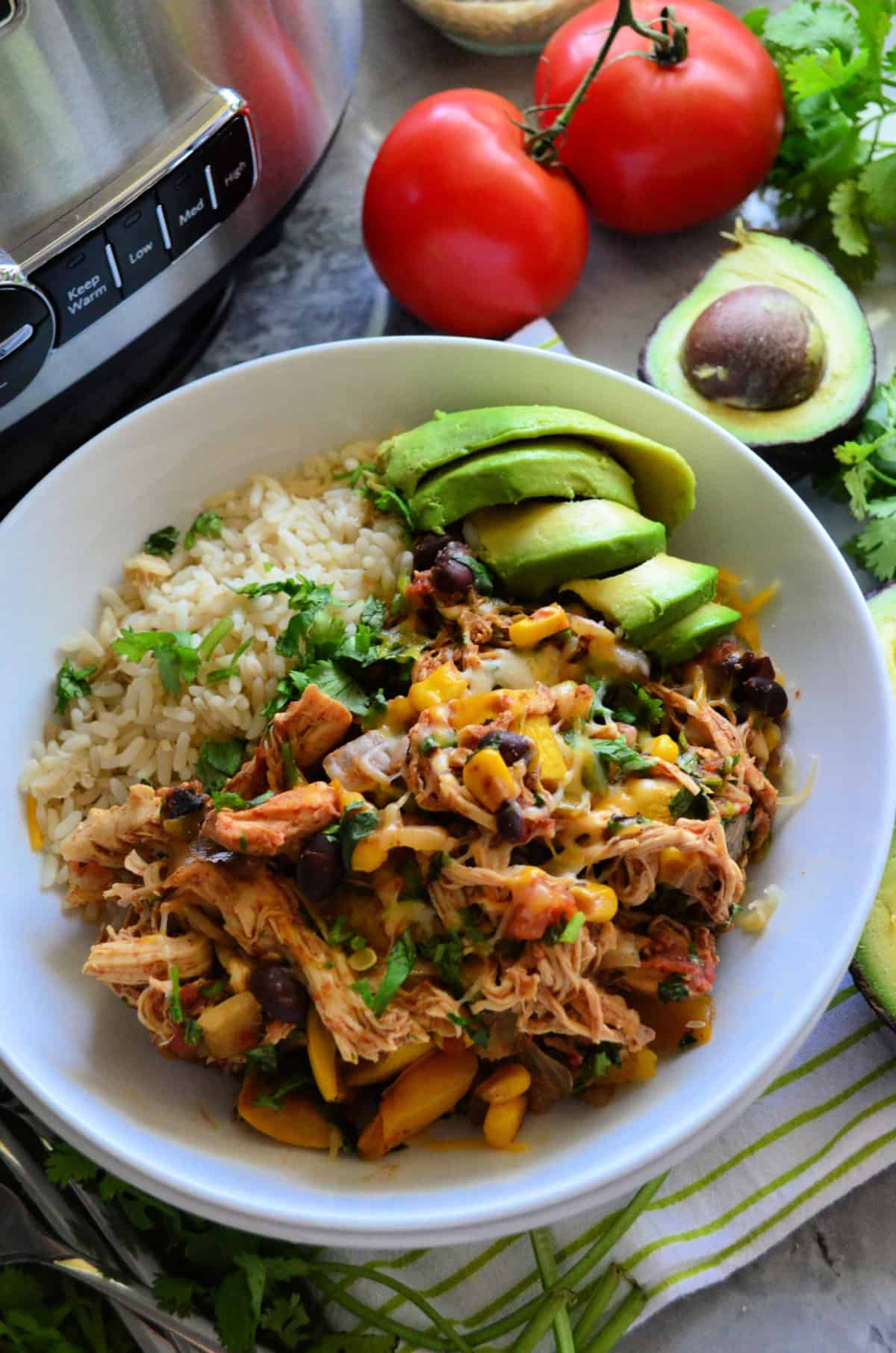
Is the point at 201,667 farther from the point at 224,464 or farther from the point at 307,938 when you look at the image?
the point at 307,938

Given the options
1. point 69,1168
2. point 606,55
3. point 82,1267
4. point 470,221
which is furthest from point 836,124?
point 82,1267

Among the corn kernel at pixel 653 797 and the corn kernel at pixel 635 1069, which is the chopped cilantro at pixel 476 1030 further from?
the corn kernel at pixel 653 797

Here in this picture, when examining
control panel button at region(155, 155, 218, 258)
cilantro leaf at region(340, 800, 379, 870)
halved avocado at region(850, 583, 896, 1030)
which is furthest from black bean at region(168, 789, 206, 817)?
halved avocado at region(850, 583, 896, 1030)

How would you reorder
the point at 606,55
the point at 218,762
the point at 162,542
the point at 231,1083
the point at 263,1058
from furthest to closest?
the point at 606,55, the point at 162,542, the point at 218,762, the point at 231,1083, the point at 263,1058

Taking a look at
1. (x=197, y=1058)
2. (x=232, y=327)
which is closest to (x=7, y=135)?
(x=232, y=327)

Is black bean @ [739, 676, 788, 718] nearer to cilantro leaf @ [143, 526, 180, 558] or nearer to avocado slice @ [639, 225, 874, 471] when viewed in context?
avocado slice @ [639, 225, 874, 471]

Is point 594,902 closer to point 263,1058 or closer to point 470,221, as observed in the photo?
point 263,1058
